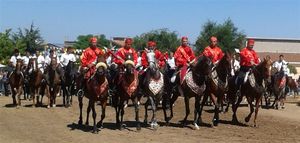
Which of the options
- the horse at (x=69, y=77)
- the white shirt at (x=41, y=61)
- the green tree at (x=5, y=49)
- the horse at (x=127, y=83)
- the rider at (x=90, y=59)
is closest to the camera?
the horse at (x=127, y=83)

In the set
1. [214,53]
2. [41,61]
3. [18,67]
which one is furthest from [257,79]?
[41,61]

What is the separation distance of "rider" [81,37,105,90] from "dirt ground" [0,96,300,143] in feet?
5.59

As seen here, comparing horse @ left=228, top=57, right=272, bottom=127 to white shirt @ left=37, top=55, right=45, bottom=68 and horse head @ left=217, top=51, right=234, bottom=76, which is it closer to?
horse head @ left=217, top=51, right=234, bottom=76

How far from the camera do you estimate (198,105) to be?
17.6m

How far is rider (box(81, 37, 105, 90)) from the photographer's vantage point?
16078 mm

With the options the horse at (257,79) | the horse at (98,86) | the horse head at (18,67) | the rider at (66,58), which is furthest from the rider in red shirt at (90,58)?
the rider at (66,58)

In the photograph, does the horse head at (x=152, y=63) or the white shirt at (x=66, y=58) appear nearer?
the horse head at (x=152, y=63)

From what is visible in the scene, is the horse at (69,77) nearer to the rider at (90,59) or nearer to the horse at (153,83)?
the rider at (90,59)

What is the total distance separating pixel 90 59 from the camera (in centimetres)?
1642

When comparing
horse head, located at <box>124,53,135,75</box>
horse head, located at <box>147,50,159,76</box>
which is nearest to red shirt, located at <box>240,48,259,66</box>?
horse head, located at <box>147,50,159,76</box>

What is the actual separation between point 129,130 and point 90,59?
2486 mm

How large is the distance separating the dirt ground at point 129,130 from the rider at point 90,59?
1705mm

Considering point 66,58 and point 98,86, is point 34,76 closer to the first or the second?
point 66,58

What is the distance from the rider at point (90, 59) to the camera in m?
16.1
